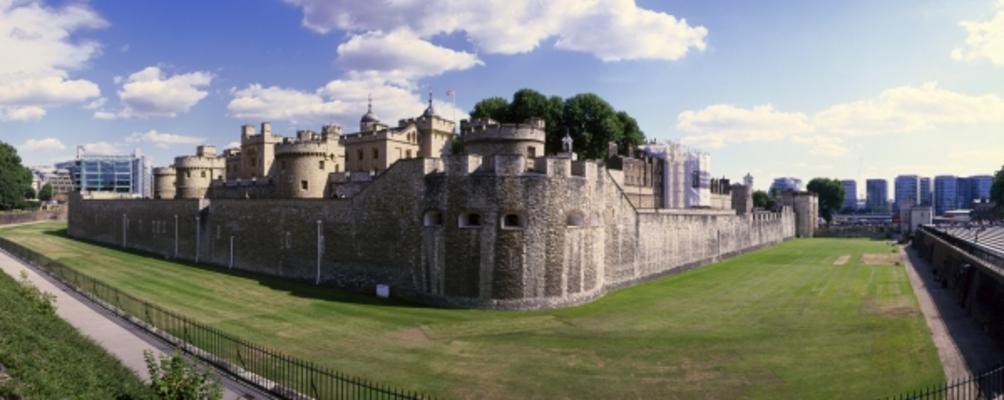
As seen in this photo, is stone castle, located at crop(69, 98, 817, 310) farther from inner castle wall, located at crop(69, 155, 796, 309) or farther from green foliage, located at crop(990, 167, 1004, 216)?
green foliage, located at crop(990, 167, 1004, 216)

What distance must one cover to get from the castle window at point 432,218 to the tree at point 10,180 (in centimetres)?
8667

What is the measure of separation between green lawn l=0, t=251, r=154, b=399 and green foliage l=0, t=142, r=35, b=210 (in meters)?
85.9

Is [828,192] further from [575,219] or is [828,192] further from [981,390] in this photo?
[981,390]

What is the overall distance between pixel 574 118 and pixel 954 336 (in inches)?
1804

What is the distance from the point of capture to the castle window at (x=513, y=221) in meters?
27.4

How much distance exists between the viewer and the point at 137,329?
68.5 feet

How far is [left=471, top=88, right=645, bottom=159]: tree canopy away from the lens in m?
64.4

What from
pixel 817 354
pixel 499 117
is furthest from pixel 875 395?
pixel 499 117

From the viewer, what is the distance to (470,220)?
2794 cm

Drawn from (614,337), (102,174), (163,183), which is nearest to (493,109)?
(163,183)

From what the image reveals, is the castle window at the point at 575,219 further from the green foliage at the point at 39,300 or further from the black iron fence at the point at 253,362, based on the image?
the green foliage at the point at 39,300

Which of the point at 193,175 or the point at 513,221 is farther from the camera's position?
the point at 193,175

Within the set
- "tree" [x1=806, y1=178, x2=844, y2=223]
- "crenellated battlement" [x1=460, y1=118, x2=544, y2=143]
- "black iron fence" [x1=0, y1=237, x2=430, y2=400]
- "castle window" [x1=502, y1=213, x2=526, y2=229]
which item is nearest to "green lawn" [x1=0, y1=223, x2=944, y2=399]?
"black iron fence" [x1=0, y1=237, x2=430, y2=400]

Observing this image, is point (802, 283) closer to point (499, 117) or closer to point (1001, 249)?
point (1001, 249)
